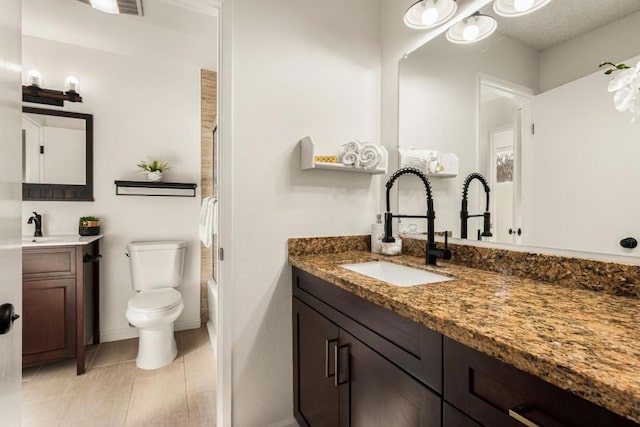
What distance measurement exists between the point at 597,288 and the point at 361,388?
2.62 feet

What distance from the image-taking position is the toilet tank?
2.42 meters

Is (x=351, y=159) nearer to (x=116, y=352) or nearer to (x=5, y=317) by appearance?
(x=5, y=317)

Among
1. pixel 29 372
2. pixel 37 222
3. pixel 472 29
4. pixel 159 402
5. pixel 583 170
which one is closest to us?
pixel 583 170

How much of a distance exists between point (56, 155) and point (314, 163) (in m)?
2.27

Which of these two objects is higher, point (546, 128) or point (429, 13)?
point (429, 13)

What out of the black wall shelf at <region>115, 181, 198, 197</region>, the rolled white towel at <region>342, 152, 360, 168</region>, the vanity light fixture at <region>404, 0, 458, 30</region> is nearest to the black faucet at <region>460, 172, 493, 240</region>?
the rolled white towel at <region>342, 152, 360, 168</region>

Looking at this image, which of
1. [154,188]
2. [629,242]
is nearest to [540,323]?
[629,242]

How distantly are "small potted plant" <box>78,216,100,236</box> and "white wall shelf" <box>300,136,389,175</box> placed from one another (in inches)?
75.0

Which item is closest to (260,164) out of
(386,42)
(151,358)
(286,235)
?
(286,235)

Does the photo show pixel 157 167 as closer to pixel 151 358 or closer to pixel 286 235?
pixel 151 358

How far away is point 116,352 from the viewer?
7.77 ft

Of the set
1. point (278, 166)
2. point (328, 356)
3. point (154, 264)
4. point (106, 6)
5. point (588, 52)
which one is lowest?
point (328, 356)

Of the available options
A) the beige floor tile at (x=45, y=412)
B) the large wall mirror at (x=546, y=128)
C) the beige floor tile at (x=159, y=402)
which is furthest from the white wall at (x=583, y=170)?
the beige floor tile at (x=45, y=412)

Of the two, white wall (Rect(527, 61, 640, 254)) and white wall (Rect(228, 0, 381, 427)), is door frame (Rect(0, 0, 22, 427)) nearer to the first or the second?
white wall (Rect(228, 0, 381, 427))
